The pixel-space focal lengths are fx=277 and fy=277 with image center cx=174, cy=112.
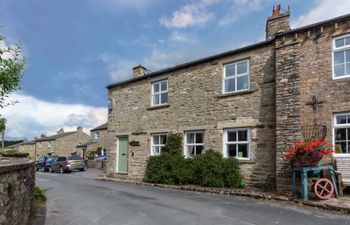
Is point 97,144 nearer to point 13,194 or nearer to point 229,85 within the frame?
point 229,85

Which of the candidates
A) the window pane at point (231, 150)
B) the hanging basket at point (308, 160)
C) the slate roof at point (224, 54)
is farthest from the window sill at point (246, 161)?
the slate roof at point (224, 54)

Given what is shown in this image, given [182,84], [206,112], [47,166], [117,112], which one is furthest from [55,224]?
[47,166]

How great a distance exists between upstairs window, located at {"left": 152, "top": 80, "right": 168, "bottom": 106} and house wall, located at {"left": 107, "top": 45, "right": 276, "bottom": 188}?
31cm

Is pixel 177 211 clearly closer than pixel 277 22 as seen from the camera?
Yes

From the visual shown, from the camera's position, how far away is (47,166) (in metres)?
29.1

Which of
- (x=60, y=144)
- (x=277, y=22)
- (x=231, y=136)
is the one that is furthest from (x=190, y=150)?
(x=60, y=144)

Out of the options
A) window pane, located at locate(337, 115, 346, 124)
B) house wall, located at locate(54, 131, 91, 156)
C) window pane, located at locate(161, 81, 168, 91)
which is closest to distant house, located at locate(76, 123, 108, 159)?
house wall, located at locate(54, 131, 91, 156)

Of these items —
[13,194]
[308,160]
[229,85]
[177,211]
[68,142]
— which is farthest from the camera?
[68,142]

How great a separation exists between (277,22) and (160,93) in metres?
7.05

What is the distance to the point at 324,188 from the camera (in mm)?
8734

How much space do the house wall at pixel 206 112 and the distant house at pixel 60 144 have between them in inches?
1129

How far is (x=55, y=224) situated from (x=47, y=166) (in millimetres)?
24992

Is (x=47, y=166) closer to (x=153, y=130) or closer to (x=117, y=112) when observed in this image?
(x=117, y=112)

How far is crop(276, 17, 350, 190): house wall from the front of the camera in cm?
995
